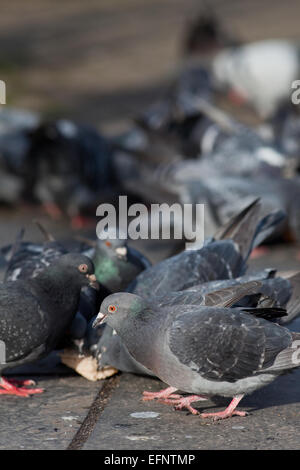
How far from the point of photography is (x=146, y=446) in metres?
3.58

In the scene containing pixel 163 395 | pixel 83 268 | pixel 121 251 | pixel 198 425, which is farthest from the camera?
pixel 121 251

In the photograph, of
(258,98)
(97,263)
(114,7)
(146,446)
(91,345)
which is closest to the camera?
(146,446)

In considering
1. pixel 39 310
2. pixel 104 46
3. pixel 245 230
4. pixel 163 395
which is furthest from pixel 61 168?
pixel 104 46

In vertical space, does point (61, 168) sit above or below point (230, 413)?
above

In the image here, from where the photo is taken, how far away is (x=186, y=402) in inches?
157

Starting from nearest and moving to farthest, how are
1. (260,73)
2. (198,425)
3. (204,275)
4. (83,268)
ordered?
(198,425)
(83,268)
(204,275)
(260,73)

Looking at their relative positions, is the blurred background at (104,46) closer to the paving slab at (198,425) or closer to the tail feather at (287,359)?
the paving slab at (198,425)

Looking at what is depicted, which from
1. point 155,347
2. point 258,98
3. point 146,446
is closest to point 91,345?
point 155,347

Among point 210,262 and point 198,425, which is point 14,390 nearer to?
point 198,425

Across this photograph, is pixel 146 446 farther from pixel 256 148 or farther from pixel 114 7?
pixel 114 7

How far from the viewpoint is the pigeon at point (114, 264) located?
199 inches

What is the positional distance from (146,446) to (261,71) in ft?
29.4

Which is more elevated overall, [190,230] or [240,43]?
[240,43]

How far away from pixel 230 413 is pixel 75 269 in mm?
1099
